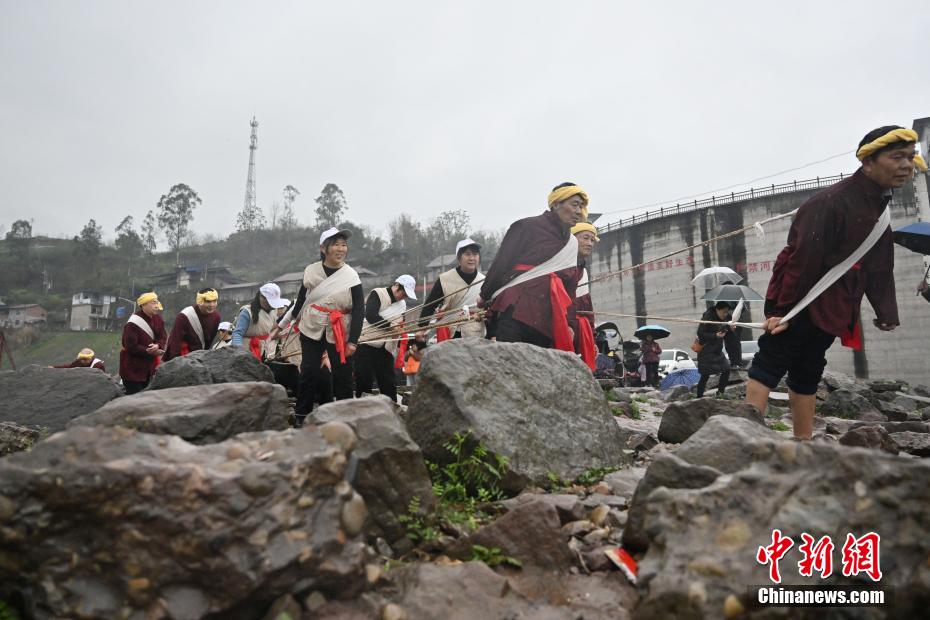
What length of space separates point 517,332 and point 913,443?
310 centimetres

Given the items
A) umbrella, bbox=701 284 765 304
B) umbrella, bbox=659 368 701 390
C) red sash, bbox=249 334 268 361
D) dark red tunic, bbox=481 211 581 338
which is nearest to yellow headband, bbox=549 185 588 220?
dark red tunic, bbox=481 211 581 338

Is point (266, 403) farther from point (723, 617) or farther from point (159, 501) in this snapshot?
point (723, 617)

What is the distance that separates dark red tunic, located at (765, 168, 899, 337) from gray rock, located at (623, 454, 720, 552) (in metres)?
1.97

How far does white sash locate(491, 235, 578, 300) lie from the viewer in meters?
5.26

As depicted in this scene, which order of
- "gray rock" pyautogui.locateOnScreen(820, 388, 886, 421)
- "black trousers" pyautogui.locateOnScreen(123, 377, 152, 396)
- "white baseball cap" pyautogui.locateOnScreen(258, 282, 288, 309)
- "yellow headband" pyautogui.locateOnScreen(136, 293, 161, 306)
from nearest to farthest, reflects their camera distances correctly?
"white baseball cap" pyautogui.locateOnScreen(258, 282, 288, 309) → "black trousers" pyautogui.locateOnScreen(123, 377, 152, 396) → "yellow headband" pyautogui.locateOnScreen(136, 293, 161, 306) → "gray rock" pyautogui.locateOnScreen(820, 388, 886, 421)

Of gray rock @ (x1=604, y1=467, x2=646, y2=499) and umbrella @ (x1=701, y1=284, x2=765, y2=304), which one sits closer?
gray rock @ (x1=604, y1=467, x2=646, y2=499)

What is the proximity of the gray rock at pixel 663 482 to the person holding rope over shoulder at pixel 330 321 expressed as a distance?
12.6 ft

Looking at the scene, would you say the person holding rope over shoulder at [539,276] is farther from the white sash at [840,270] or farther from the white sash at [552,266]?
the white sash at [840,270]

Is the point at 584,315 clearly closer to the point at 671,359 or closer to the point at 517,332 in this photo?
the point at 517,332

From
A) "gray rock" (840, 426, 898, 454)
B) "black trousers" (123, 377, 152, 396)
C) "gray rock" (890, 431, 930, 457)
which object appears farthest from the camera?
"black trousers" (123, 377, 152, 396)

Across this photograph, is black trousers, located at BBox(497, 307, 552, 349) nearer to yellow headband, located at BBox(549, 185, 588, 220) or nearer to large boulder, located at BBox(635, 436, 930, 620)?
yellow headband, located at BBox(549, 185, 588, 220)

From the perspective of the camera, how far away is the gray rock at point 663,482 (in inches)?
93.7

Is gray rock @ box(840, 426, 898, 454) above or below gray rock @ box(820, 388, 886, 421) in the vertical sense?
above

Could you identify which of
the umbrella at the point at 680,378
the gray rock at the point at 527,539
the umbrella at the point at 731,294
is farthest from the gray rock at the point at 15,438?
the umbrella at the point at 680,378
